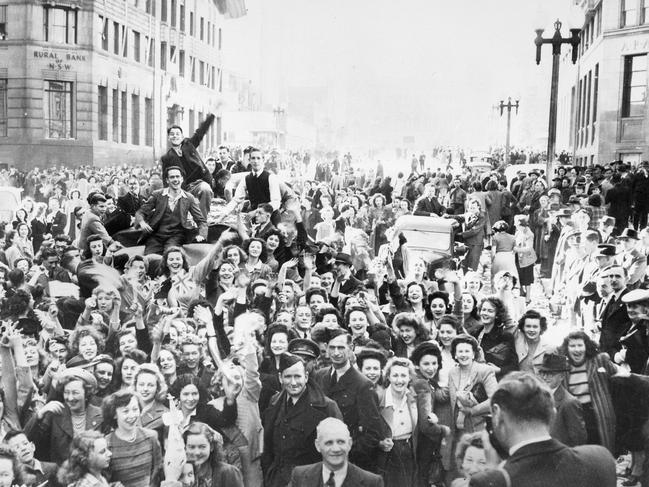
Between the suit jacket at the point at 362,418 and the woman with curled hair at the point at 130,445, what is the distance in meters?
1.12

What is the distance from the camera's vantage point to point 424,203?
1092 centimetres

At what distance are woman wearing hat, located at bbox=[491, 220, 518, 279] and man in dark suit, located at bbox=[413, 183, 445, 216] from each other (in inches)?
56.4

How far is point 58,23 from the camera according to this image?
11062 millimetres

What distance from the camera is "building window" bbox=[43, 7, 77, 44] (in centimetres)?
1097

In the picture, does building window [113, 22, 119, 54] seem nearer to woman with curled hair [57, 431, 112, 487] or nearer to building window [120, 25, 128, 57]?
building window [120, 25, 128, 57]

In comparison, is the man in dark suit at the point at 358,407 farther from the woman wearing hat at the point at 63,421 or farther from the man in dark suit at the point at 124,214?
the man in dark suit at the point at 124,214

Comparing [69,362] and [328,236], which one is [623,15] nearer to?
[328,236]

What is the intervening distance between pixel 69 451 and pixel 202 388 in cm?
90

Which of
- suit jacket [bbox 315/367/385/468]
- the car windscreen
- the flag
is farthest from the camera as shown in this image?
the flag

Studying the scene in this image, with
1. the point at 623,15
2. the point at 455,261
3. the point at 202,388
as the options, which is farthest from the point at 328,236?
the point at 623,15

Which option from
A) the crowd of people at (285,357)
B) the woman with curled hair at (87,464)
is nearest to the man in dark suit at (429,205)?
the crowd of people at (285,357)

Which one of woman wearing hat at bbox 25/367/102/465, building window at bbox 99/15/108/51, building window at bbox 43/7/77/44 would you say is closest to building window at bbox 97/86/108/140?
building window at bbox 99/15/108/51

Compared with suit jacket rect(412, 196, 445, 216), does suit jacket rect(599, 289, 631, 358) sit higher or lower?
lower

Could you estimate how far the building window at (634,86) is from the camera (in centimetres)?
1739
